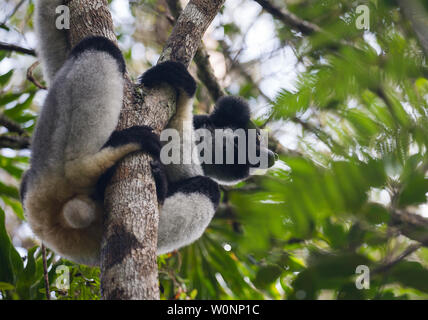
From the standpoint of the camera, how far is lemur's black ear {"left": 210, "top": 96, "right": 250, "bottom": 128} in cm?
481

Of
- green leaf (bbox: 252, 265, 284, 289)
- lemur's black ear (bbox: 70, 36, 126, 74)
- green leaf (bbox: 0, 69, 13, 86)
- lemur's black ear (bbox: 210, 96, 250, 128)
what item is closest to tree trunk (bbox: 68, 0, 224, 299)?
lemur's black ear (bbox: 70, 36, 126, 74)

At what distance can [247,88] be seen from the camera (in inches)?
247

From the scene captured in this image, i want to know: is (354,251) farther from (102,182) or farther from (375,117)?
(102,182)

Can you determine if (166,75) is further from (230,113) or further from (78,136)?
(230,113)

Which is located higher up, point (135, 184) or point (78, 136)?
point (78, 136)

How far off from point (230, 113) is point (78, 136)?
7.93 feet

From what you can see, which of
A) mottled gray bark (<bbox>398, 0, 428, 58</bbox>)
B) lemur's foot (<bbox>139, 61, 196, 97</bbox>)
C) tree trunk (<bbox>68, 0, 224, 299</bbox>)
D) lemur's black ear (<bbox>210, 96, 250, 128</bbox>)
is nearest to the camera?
mottled gray bark (<bbox>398, 0, 428, 58</bbox>)

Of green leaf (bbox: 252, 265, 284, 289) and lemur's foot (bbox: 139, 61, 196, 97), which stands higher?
lemur's foot (bbox: 139, 61, 196, 97)

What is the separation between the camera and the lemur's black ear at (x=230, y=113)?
4812 millimetres

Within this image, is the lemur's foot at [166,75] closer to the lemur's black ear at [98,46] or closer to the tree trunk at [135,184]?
the tree trunk at [135,184]

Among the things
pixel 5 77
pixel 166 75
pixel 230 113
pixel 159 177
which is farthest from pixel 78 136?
pixel 5 77

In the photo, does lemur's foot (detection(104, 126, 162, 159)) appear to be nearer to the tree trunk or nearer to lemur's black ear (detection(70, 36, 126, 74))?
the tree trunk

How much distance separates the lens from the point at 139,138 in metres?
2.63

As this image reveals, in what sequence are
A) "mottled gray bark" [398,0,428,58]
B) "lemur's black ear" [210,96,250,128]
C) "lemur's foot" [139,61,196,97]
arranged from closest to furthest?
"mottled gray bark" [398,0,428,58] < "lemur's foot" [139,61,196,97] < "lemur's black ear" [210,96,250,128]
